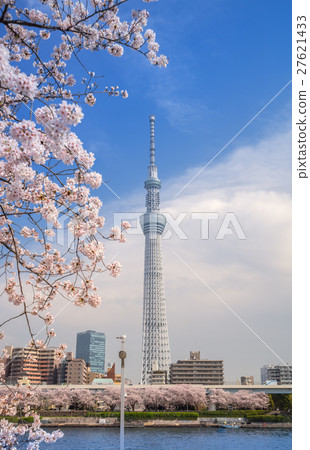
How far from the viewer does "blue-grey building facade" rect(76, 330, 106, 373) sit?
5128 inches

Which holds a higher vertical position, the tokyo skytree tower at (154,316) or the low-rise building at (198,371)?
the tokyo skytree tower at (154,316)

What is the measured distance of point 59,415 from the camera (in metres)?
43.4

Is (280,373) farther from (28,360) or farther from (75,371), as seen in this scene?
(28,360)

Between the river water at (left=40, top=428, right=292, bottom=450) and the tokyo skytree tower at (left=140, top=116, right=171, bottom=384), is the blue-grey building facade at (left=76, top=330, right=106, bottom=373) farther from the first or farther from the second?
the river water at (left=40, top=428, right=292, bottom=450)

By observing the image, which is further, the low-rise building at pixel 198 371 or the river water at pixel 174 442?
the low-rise building at pixel 198 371

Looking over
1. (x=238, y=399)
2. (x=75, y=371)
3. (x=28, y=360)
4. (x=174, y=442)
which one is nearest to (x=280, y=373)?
(x=75, y=371)

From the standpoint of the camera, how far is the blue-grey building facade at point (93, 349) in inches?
5128

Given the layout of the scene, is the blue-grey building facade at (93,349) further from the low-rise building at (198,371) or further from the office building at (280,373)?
the low-rise building at (198,371)

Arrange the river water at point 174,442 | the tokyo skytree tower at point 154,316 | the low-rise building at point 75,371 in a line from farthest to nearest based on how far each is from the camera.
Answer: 1. the tokyo skytree tower at point 154,316
2. the low-rise building at point 75,371
3. the river water at point 174,442

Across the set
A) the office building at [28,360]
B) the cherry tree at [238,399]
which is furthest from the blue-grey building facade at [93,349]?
the office building at [28,360]

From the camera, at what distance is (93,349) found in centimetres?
13175
